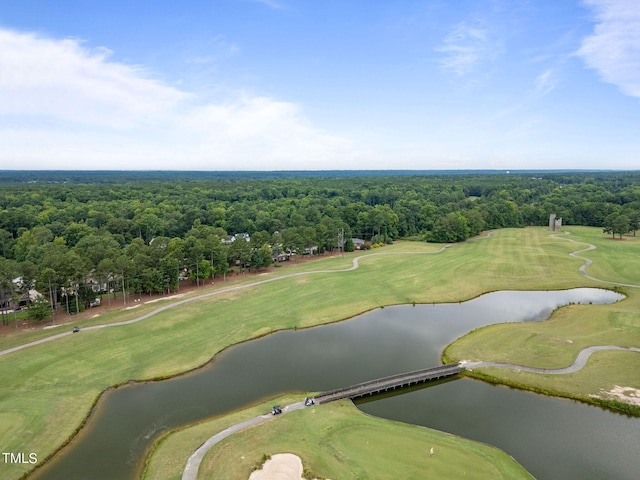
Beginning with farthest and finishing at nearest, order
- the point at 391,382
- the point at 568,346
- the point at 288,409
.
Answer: the point at 568,346, the point at 391,382, the point at 288,409

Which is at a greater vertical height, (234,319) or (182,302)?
(182,302)

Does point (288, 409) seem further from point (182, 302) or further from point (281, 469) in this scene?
point (182, 302)

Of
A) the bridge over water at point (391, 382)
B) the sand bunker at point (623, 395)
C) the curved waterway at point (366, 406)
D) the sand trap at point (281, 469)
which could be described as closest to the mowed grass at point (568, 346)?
the sand bunker at point (623, 395)

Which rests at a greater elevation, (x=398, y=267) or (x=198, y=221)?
(x=198, y=221)

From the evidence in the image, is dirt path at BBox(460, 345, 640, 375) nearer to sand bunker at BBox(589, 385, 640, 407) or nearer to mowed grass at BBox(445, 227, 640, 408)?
mowed grass at BBox(445, 227, 640, 408)

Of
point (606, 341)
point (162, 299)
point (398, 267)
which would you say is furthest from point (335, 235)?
point (606, 341)

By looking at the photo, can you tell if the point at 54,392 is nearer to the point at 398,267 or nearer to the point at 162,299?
the point at 162,299

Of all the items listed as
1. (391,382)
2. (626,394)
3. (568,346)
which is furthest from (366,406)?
(568,346)
